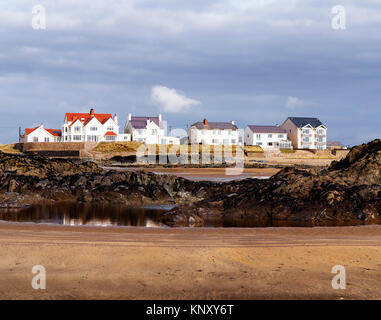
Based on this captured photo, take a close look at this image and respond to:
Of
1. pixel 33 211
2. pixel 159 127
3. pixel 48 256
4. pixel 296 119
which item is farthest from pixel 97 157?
pixel 48 256

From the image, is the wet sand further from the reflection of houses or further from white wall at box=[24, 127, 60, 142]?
white wall at box=[24, 127, 60, 142]

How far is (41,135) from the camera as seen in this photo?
90750 mm

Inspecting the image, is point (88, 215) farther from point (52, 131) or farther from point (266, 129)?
point (266, 129)

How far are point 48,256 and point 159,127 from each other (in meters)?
86.1

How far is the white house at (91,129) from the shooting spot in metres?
86.4

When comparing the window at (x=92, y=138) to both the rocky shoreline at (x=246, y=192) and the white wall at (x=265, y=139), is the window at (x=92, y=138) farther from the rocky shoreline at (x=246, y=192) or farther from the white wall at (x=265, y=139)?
the rocky shoreline at (x=246, y=192)

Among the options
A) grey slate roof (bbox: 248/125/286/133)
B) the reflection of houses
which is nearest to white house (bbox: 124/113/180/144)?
grey slate roof (bbox: 248/125/286/133)

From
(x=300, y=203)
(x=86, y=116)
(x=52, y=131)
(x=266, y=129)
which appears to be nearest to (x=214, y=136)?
(x=266, y=129)

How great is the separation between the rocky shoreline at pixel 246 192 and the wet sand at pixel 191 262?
1556 millimetres

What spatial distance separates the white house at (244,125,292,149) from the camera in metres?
97.7

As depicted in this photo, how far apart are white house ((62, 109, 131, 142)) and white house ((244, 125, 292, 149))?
27.3 meters

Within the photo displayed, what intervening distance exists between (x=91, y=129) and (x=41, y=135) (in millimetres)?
12027

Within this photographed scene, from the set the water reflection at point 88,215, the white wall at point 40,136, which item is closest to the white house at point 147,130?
the white wall at point 40,136
